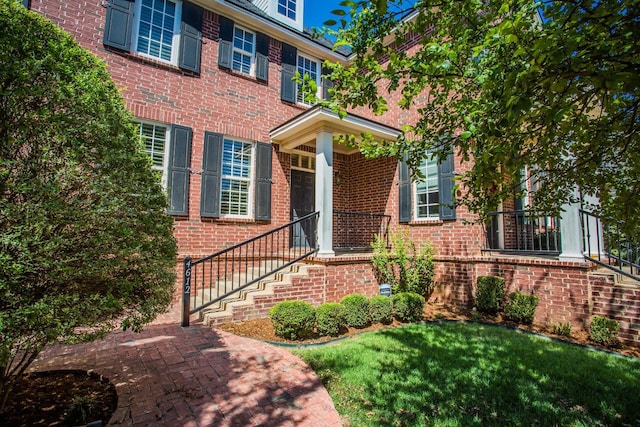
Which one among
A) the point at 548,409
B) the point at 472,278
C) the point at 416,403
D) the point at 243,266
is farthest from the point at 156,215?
the point at 472,278

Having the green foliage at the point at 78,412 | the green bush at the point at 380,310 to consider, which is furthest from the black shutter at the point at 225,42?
the green foliage at the point at 78,412

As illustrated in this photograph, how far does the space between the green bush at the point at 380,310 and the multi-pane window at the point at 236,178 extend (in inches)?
153

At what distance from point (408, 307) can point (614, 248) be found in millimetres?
3100

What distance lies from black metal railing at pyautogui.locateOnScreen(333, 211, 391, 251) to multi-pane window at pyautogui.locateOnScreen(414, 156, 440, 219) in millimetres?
961

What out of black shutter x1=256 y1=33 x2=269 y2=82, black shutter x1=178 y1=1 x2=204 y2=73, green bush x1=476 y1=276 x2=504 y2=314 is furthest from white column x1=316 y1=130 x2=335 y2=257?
black shutter x1=178 y1=1 x2=204 y2=73

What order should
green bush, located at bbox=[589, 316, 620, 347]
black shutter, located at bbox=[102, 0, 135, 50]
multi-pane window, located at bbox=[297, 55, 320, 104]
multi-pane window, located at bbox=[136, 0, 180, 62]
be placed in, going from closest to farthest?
green bush, located at bbox=[589, 316, 620, 347]
black shutter, located at bbox=[102, 0, 135, 50]
multi-pane window, located at bbox=[136, 0, 180, 62]
multi-pane window, located at bbox=[297, 55, 320, 104]

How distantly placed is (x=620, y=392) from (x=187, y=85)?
28.9 feet

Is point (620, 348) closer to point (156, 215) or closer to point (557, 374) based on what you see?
point (557, 374)

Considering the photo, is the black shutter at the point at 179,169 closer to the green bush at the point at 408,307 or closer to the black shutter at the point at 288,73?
the black shutter at the point at 288,73

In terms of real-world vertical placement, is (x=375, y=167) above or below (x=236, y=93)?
below

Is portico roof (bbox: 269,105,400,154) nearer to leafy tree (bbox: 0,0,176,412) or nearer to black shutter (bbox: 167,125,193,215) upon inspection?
black shutter (bbox: 167,125,193,215)

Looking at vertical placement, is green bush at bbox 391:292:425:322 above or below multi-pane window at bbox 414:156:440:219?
below

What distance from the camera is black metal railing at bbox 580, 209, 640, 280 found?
10.9 ft

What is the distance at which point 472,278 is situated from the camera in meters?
6.78
